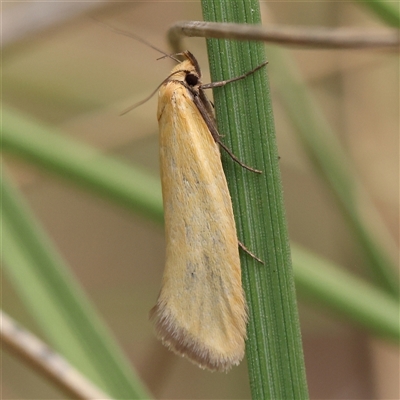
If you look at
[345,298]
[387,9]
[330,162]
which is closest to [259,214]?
[345,298]

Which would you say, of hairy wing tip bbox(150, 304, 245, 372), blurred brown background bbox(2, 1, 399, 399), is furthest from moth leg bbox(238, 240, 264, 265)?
blurred brown background bbox(2, 1, 399, 399)

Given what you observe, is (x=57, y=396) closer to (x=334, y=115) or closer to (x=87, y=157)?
(x=87, y=157)

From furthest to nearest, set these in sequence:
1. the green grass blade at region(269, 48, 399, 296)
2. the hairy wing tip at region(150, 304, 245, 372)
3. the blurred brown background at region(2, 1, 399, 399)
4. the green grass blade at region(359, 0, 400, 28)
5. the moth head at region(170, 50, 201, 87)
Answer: the blurred brown background at region(2, 1, 399, 399) → the green grass blade at region(269, 48, 399, 296) → the green grass blade at region(359, 0, 400, 28) → the moth head at region(170, 50, 201, 87) → the hairy wing tip at region(150, 304, 245, 372)

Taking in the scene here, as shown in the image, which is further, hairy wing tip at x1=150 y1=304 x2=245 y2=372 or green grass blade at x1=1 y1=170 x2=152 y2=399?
green grass blade at x1=1 y1=170 x2=152 y2=399

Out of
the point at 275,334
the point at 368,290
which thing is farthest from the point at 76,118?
the point at 275,334

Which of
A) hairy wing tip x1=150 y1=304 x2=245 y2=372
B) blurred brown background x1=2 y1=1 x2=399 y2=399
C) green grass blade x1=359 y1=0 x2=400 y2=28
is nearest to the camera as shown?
hairy wing tip x1=150 y1=304 x2=245 y2=372

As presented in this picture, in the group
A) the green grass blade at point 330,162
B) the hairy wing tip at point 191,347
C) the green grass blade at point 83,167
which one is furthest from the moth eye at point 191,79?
the green grass blade at point 330,162

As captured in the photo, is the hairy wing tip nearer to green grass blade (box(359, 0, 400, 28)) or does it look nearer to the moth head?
the moth head

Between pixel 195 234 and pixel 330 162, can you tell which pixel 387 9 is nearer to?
pixel 330 162
